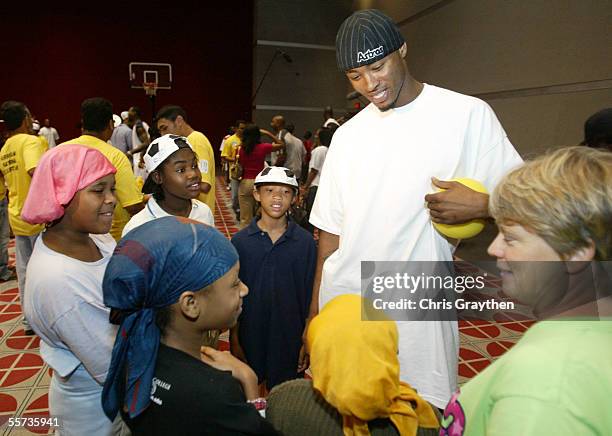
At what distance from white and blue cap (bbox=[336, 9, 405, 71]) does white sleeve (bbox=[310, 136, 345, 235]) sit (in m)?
0.29

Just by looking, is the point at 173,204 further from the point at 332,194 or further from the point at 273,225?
the point at 332,194

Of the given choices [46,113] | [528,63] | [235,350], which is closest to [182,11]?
[46,113]

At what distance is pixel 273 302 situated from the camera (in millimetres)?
2211

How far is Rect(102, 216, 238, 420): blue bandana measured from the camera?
0.95 m

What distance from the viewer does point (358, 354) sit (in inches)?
33.7

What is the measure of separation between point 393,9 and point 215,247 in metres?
7.69

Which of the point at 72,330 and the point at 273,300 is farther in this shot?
the point at 273,300

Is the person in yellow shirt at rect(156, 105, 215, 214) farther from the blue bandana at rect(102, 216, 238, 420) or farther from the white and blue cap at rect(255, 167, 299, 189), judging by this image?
the blue bandana at rect(102, 216, 238, 420)

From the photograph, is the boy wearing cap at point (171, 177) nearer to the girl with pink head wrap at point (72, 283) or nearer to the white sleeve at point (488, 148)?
the girl with pink head wrap at point (72, 283)

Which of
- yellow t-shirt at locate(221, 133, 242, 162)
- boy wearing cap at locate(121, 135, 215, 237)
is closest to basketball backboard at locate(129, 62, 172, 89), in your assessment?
yellow t-shirt at locate(221, 133, 242, 162)

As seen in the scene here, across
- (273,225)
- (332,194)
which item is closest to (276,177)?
(273,225)

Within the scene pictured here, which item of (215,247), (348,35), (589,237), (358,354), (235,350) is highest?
(348,35)

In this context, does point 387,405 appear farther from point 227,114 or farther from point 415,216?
point 227,114

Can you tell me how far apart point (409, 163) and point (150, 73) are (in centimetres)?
1582
